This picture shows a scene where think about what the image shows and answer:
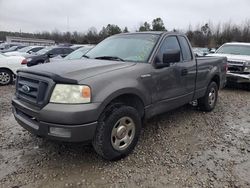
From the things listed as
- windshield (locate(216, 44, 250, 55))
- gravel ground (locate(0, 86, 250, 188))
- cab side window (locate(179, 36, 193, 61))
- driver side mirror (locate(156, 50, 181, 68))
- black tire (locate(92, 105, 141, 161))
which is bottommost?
gravel ground (locate(0, 86, 250, 188))

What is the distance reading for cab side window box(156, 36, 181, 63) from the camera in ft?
13.3

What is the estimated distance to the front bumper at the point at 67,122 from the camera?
9.48ft

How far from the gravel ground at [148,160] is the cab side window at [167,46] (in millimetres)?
1424

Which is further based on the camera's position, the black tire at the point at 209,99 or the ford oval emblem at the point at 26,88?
the black tire at the point at 209,99

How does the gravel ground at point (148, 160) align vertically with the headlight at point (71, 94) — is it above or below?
below

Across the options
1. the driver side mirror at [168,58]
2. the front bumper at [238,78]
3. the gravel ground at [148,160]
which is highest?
the driver side mirror at [168,58]

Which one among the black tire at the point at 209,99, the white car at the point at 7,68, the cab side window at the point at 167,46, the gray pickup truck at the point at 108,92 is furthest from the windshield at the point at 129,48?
the white car at the point at 7,68

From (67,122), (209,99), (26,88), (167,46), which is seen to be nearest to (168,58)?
(167,46)

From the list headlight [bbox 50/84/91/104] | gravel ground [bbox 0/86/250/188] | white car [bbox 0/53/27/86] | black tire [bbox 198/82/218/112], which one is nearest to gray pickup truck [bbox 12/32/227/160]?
headlight [bbox 50/84/91/104]

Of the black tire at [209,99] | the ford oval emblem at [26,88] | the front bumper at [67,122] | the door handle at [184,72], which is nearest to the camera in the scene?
the front bumper at [67,122]

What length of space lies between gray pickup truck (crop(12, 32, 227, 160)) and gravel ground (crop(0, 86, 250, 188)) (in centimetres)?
35

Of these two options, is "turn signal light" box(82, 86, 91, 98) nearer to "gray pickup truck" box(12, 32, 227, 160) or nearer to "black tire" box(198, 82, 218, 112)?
"gray pickup truck" box(12, 32, 227, 160)

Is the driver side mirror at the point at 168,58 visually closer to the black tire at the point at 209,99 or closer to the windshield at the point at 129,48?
the windshield at the point at 129,48

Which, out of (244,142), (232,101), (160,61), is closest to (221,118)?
(244,142)
